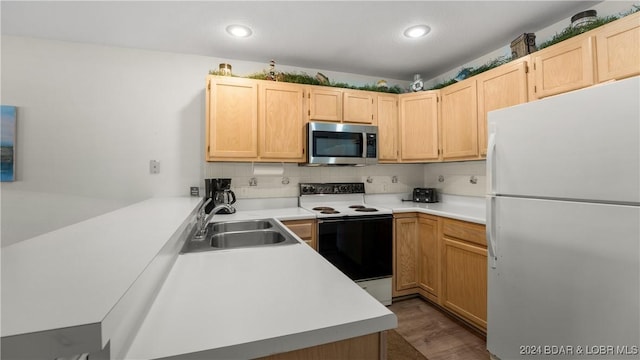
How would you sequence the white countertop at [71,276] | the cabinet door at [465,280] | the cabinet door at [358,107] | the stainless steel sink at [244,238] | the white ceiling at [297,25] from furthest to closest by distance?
1. the cabinet door at [358,107]
2. the cabinet door at [465,280]
3. the white ceiling at [297,25]
4. the stainless steel sink at [244,238]
5. the white countertop at [71,276]

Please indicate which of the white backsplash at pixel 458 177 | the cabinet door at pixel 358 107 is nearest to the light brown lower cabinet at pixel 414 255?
the white backsplash at pixel 458 177

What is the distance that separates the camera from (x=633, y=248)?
43.7 inches

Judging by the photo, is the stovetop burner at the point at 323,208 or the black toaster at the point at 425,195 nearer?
the stovetop burner at the point at 323,208

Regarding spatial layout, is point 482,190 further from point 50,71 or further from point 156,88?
point 50,71

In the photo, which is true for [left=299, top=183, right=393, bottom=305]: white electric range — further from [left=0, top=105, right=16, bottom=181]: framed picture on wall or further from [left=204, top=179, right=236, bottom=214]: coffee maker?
[left=0, top=105, right=16, bottom=181]: framed picture on wall

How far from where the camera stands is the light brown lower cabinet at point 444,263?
2055mm

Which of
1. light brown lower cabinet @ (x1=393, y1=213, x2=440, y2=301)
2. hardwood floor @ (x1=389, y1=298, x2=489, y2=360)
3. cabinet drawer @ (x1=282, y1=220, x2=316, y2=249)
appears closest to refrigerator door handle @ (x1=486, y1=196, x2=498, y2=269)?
hardwood floor @ (x1=389, y1=298, x2=489, y2=360)

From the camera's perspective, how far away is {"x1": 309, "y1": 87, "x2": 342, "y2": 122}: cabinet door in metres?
2.65

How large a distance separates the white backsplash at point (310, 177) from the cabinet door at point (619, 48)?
194cm

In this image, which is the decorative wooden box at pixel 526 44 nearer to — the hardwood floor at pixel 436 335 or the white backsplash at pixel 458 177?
the white backsplash at pixel 458 177

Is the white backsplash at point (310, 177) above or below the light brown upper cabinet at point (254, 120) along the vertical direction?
below

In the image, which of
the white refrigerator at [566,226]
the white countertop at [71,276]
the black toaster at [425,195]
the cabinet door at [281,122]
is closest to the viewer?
the white countertop at [71,276]

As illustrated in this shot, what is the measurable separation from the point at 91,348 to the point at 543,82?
2662mm

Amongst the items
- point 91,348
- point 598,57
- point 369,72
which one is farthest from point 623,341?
point 369,72
